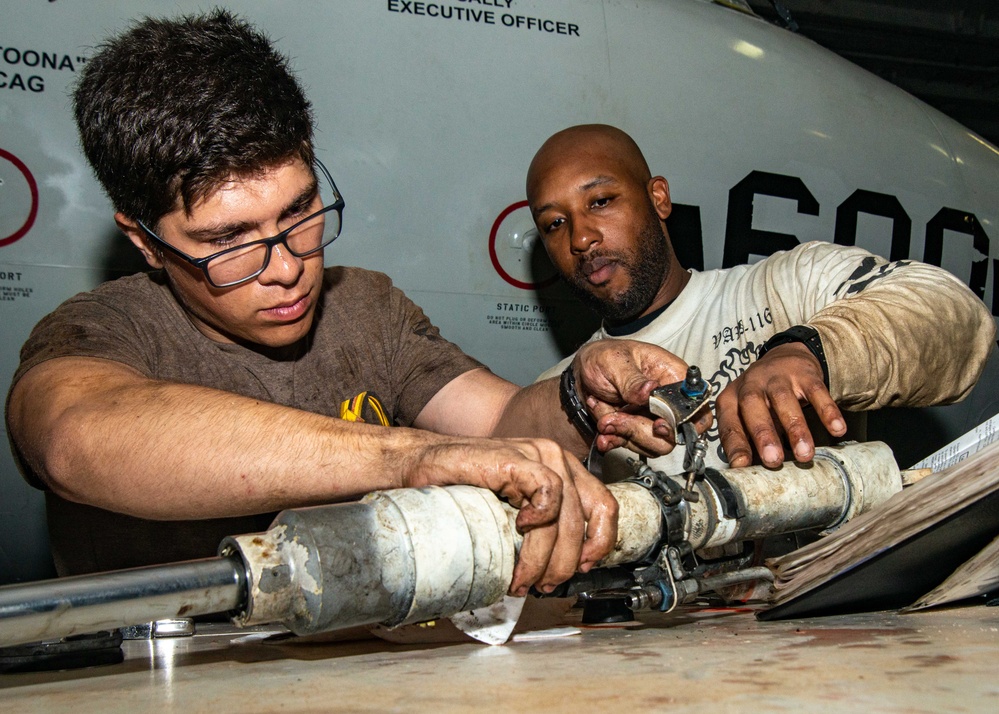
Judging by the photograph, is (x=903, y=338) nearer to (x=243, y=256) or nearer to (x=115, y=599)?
(x=243, y=256)

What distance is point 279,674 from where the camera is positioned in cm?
92

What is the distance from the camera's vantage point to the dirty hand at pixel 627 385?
1423 mm

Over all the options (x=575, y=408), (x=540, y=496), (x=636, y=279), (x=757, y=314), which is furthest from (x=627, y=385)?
(x=636, y=279)

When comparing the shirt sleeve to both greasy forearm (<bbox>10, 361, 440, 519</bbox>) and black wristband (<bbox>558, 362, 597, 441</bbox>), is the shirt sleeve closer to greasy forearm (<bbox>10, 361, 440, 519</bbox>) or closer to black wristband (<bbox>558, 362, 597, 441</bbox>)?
black wristband (<bbox>558, 362, 597, 441</bbox>)

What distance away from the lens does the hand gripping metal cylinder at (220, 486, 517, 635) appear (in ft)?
2.82

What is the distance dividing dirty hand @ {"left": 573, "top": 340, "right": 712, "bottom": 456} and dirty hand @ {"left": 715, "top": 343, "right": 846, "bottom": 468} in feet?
0.33

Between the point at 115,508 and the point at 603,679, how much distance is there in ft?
2.61

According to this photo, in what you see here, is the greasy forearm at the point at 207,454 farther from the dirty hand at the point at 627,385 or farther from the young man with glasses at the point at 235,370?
the dirty hand at the point at 627,385

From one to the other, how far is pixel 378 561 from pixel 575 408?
33.7 inches

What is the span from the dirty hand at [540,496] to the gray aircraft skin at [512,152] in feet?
5.34

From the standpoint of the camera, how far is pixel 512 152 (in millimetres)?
2816

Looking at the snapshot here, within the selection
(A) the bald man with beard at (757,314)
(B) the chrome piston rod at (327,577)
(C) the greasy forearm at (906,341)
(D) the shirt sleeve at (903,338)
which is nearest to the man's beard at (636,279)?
(A) the bald man with beard at (757,314)

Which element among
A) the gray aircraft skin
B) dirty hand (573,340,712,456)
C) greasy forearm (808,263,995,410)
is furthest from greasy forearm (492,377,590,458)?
the gray aircraft skin

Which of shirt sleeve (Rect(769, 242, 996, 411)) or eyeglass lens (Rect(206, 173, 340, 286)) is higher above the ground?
eyeglass lens (Rect(206, 173, 340, 286))
